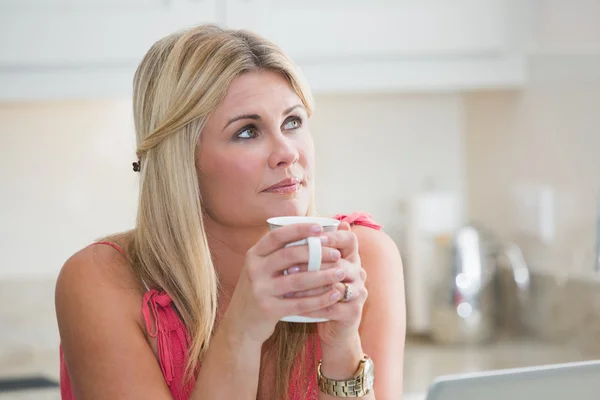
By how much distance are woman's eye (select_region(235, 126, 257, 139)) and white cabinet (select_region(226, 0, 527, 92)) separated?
98 cm

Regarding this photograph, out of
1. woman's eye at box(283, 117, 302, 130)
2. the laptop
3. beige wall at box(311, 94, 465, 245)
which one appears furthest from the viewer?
beige wall at box(311, 94, 465, 245)

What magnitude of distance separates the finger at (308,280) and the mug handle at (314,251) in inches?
0.5

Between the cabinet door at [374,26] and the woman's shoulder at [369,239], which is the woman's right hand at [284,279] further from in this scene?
the cabinet door at [374,26]

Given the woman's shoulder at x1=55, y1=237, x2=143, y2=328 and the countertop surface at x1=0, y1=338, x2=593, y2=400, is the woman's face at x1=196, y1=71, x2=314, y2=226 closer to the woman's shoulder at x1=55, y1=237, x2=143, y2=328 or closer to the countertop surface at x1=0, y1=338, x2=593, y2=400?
the woman's shoulder at x1=55, y1=237, x2=143, y2=328

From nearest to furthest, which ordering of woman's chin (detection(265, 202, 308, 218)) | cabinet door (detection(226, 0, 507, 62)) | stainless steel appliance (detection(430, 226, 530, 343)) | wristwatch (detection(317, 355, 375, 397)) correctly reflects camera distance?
wristwatch (detection(317, 355, 375, 397)) → woman's chin (detection(265, 202, 308, 218)) → cabinet door (detection(226, 0, 507, 62)) → stainless steel appliance (detection(430, 226, 530, 343))

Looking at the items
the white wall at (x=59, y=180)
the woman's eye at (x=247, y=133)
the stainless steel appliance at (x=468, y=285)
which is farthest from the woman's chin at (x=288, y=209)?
the white wall at (x=59, y=180)

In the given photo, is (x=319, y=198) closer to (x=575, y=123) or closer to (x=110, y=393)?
(x=575, y=123)

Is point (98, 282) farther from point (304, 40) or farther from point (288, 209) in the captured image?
point (304, 40)

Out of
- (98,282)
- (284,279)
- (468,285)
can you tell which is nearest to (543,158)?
(468,285)

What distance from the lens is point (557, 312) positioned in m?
2.39

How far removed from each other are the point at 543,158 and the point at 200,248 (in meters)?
1.40

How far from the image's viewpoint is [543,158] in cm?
250

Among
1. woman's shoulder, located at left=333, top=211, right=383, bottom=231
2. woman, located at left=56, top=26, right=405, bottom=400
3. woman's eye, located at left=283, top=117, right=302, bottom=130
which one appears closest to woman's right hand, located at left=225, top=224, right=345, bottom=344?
woman, located at left=56, top=26, right=405, bottom=400

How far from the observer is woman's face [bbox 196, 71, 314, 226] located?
4.36ft
